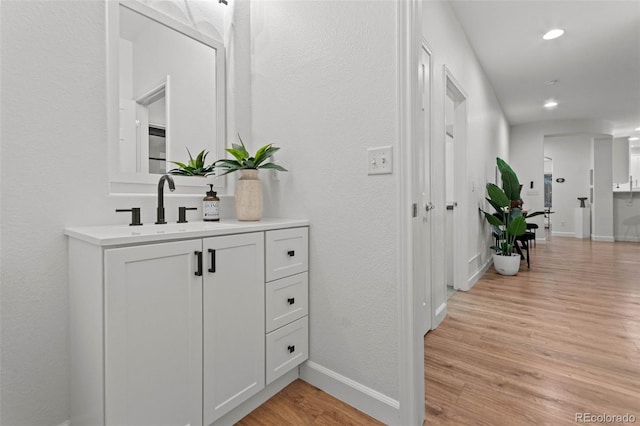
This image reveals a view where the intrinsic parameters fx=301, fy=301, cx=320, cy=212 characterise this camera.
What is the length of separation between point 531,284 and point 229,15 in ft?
13.3

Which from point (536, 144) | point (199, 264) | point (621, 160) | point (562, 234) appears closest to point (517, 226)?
point (199, 264)

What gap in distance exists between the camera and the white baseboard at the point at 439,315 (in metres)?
2.36

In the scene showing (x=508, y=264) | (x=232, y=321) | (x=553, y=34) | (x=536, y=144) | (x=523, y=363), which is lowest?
(x=523, y=363)

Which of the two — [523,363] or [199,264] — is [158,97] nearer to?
[199,264]

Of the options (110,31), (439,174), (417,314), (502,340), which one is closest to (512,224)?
(439,174)

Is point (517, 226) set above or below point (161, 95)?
below

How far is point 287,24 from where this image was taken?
1762 millimetres

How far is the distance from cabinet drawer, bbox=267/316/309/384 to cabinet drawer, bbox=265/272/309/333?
0.04 meters

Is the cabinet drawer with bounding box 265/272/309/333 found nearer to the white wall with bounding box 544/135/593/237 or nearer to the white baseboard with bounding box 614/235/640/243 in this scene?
the white wall with bounding box 544/135/593/237

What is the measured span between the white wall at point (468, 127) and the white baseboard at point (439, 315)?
0.16ft

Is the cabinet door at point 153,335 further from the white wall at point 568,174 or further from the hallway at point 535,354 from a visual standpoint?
the white wall at point 568,174

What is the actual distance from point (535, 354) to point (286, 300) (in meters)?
1.68

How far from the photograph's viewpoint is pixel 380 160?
1.37 m

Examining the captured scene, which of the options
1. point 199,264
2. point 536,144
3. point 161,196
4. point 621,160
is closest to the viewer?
point 199,264
